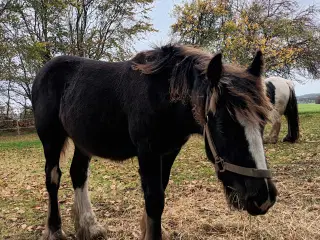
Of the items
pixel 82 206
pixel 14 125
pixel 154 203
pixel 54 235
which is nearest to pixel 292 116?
pixel 82 206

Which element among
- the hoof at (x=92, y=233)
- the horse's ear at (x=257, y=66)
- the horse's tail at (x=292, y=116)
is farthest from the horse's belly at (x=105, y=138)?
the horse's tail at (x=292, y=116)

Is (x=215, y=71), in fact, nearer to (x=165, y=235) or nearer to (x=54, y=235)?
(x=165, y=235)

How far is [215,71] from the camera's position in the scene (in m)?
1.98

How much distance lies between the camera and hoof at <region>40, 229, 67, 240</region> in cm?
333

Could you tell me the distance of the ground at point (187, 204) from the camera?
3.18 metres

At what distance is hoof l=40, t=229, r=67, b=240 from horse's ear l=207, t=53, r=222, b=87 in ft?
8.06

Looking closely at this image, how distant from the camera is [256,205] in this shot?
1.87 m

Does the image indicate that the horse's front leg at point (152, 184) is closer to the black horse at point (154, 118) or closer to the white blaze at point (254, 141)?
the black horse at point (154, 118)

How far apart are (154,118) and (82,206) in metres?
1.69

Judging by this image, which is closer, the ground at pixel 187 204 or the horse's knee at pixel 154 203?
the horse's knee at pixel 154 203

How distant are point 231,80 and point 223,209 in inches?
88.9

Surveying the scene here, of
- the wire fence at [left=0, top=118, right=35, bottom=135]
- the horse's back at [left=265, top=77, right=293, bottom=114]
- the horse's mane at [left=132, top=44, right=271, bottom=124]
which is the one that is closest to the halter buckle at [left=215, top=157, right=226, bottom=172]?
the horse's mane at [left=132, top=44, right=271, bottom=124]

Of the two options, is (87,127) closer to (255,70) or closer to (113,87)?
(113,87)

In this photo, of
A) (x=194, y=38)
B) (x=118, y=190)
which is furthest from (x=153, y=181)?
(x=194, y=38)
